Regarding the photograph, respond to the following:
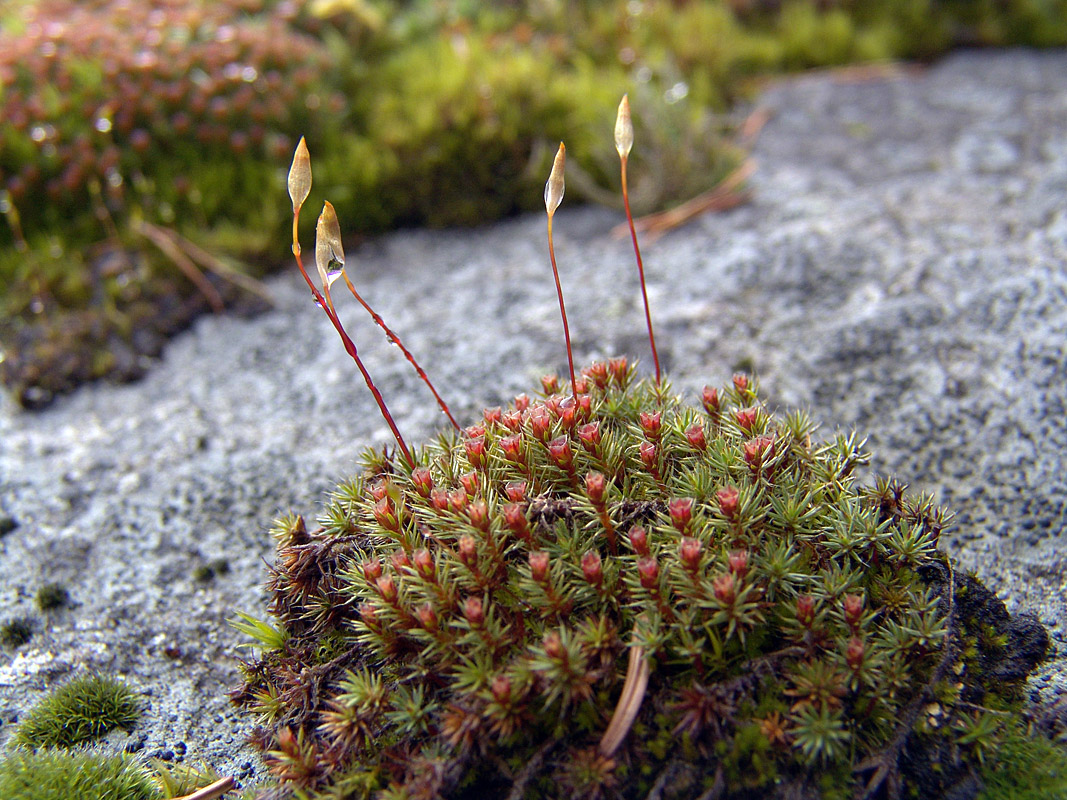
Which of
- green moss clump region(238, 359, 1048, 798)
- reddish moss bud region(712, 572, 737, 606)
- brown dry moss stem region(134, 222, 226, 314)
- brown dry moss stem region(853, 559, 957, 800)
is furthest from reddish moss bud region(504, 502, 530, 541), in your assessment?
brown dry moss stem region(134, 222, 226, 314)

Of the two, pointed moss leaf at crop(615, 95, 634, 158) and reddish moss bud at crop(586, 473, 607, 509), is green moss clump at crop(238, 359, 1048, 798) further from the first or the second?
pointed moss leaf at crop(615, 95, 634, 158)

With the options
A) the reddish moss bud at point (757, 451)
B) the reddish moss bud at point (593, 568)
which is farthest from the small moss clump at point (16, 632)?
the reddish moss bud at point (757, 451)

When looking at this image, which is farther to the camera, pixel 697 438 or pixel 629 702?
pixel 697 438

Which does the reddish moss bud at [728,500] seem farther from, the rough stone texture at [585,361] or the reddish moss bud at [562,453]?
the rough stone texture at [585,361]

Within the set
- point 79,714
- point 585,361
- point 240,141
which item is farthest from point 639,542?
point 240,141

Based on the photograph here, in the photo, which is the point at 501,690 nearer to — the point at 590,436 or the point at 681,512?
the point at 681,512
